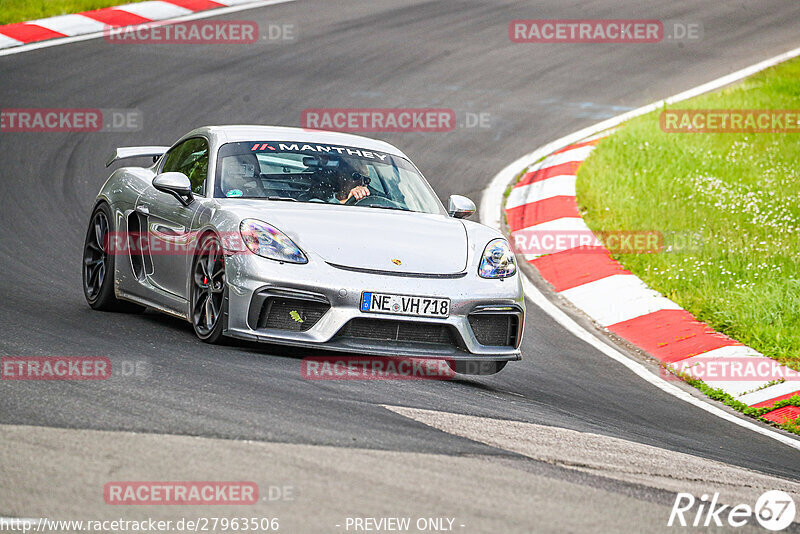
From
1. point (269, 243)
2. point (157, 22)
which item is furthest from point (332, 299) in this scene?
point (157, 22)

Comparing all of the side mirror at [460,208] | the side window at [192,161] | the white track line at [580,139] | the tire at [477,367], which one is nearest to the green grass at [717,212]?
the white track line at [580,139]

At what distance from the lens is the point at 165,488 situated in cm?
402

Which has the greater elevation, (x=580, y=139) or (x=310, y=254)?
(x=310, y=254)

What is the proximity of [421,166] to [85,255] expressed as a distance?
5.70m

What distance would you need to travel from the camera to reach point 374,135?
14.6 m

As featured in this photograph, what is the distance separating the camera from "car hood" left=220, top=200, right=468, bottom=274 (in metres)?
6.55

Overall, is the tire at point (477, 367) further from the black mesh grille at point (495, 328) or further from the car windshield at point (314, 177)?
the car windshield at point (314, 177)

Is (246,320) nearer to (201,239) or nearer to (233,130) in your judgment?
(201,239)
